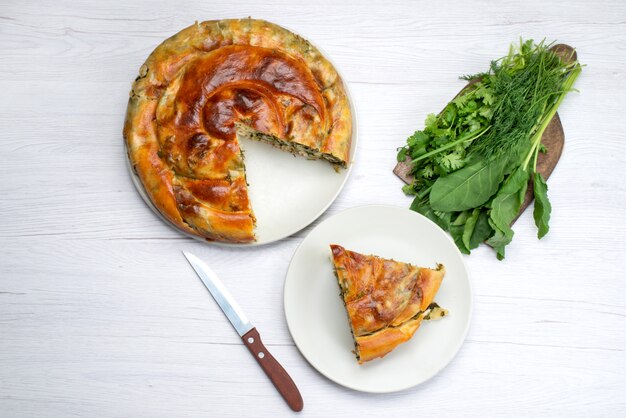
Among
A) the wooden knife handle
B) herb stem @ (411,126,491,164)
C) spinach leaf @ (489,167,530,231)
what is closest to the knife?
the wooden knife handle

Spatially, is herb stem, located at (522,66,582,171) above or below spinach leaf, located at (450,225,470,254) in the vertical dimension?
above

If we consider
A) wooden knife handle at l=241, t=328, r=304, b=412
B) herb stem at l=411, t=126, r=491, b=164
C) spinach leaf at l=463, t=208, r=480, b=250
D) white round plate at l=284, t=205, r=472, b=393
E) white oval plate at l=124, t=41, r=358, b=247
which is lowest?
wooden knife handle at l=241, t=328, r=304, b=412

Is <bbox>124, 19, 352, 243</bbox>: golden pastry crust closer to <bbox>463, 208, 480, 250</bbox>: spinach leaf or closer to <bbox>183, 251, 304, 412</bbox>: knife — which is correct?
<bbox>183, 251, 304, 412</bbox>: knife

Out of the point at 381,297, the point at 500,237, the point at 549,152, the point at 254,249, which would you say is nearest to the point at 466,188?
the point at 500,237

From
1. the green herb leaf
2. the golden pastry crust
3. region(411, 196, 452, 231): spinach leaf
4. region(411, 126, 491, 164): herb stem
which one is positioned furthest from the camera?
the green herb leaf

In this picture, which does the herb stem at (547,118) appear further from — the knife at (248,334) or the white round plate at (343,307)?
the knife at (248,334)

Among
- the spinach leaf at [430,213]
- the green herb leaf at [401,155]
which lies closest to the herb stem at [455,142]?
the green herb leaf at [401,155]

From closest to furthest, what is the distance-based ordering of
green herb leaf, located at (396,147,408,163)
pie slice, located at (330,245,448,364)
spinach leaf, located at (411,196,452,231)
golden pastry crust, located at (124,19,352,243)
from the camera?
pie slice, located at (330,245,448,364) → golden pastry crust, located at (124,19,352,243) → spinach leaf, located at (411,196,452,231) → green herb leaf, located at (396,147,408,163)

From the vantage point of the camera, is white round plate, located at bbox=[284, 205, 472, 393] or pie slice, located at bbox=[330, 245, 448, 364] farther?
white round plate, located at bbox=[284, 205, 472, 393]
